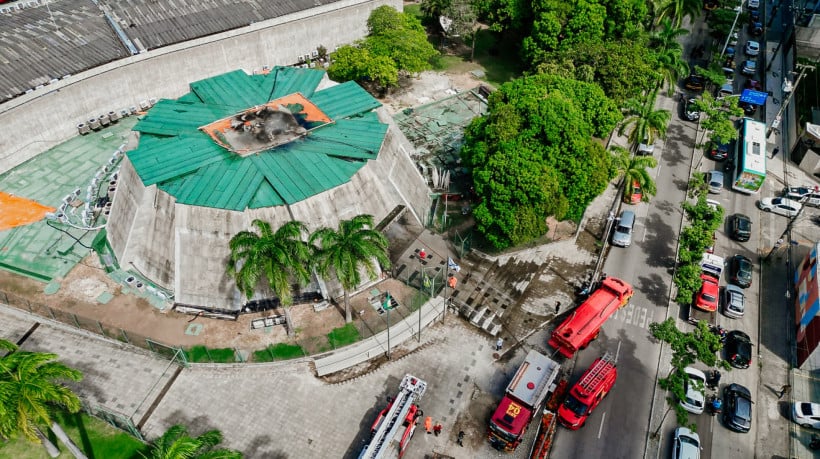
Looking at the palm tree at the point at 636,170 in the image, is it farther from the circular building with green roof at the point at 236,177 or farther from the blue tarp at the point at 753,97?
the blue tarp at the point at 753,97

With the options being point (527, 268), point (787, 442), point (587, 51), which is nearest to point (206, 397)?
point (527, 268)

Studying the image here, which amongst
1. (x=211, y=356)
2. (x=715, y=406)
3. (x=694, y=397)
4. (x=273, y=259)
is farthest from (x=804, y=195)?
(x=211, y=356)

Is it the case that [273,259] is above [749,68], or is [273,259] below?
below

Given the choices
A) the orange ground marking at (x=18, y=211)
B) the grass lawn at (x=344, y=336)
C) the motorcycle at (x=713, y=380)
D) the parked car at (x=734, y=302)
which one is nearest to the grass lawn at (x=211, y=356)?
the grass lawn at (x=344, y=336)

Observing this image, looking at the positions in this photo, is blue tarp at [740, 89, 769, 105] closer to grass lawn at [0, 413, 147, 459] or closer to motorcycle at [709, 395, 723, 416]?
motorcycle at [709, 395, 723, 416]

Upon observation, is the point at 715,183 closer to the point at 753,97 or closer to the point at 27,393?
the point at 753,97

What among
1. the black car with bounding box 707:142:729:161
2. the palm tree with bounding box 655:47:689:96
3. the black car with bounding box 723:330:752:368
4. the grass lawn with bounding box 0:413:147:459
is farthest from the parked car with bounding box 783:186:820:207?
the grass lawn with bounding box 0:413:147:459
